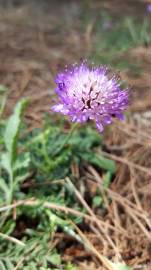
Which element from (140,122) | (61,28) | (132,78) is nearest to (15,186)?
(140,122)

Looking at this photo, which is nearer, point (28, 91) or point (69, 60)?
point (28, 91)

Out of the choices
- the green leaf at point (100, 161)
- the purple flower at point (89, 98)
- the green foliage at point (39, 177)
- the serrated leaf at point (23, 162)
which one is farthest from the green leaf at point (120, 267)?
the green leaf at point (100, 161)

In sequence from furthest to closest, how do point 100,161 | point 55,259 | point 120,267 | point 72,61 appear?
1. point 72,61
2. point 100,161
3. point 55,259
4. point 120,267

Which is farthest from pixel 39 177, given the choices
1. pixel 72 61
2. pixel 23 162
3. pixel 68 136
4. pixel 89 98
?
→ pixel 72 61

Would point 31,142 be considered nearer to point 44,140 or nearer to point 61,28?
point 44,140

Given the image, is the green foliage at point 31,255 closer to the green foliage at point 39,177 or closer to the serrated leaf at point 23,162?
the green foliage at point 39,177

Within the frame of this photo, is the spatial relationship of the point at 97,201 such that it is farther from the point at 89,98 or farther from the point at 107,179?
the point at 89,98
